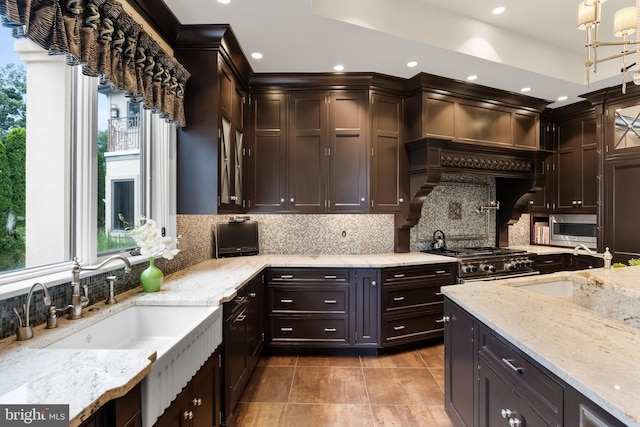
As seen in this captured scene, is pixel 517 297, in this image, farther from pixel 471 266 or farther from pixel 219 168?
pixel 219 168

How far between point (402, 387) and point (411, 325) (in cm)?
77

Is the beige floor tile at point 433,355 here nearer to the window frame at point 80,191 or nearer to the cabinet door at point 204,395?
the cabinet door at point 204,395

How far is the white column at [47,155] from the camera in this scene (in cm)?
148

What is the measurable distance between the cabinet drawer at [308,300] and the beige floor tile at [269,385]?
0.55 m

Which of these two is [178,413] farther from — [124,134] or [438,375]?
[438,375]

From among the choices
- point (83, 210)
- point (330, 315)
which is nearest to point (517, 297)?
point (330, 315)

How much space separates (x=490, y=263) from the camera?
3559mm

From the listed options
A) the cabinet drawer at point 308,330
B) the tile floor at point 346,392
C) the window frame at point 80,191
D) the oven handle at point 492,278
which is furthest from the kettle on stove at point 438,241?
the window frame at point 80,191

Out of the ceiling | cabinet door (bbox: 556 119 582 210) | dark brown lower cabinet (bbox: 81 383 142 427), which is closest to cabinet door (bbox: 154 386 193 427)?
dark brown lower cabinet (bbox: 81 383 142 427)

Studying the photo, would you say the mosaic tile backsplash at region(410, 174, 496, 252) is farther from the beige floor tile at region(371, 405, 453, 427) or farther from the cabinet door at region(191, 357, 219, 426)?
the cabinet door at region(191, 357, 219, 426)

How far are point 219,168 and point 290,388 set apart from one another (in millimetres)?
1977

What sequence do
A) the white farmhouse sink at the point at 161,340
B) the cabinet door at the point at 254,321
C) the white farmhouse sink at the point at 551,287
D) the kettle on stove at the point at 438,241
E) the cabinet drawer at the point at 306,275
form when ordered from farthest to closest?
1. the kettle on stove at the point at 438,241
2. the cabinet drawer at the point at 306,275
3. the cabinet door at the point at 254,321
4. the white farmhouse sink at the point at 551,287
5. the white farmhouse sink at the point at 161,340

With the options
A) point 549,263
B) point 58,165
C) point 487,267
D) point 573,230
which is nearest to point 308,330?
point 487,267

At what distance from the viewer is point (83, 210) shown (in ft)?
5.64
